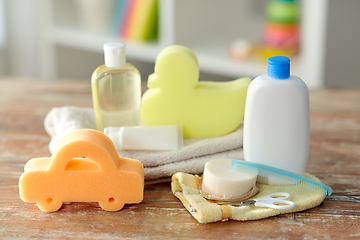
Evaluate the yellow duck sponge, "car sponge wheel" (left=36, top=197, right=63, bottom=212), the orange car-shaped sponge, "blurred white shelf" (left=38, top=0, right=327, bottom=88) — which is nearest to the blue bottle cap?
the yellow duck sponge

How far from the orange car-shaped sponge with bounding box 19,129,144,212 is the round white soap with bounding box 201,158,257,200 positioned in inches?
3.7

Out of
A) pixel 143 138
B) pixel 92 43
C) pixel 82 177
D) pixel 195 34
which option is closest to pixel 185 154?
pixel 143 138

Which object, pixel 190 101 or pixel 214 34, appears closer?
pixel 190 101

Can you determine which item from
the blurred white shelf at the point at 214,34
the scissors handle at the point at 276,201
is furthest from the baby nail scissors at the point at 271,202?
the blurred white shelf at the point at 214,34

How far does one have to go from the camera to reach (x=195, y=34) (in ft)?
5.08

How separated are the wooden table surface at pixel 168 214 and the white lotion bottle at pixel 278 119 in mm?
83

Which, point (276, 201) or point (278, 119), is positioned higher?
point (278, 119)

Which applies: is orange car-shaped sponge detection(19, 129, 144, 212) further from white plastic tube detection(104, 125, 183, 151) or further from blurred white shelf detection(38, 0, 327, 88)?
blurred white shelf detection(38, 0, 327, 88)

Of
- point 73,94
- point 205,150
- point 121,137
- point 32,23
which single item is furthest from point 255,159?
point 32,23

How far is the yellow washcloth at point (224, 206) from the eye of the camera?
21.2 inches

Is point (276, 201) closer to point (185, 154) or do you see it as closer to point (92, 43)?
point (185, 154)

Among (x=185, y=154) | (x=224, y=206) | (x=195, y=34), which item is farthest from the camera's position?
(x=195, y=34)

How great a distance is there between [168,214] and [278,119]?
7.9 inches

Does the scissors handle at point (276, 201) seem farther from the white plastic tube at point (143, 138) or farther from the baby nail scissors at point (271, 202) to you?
the white plastic tube at point (143, 138)
